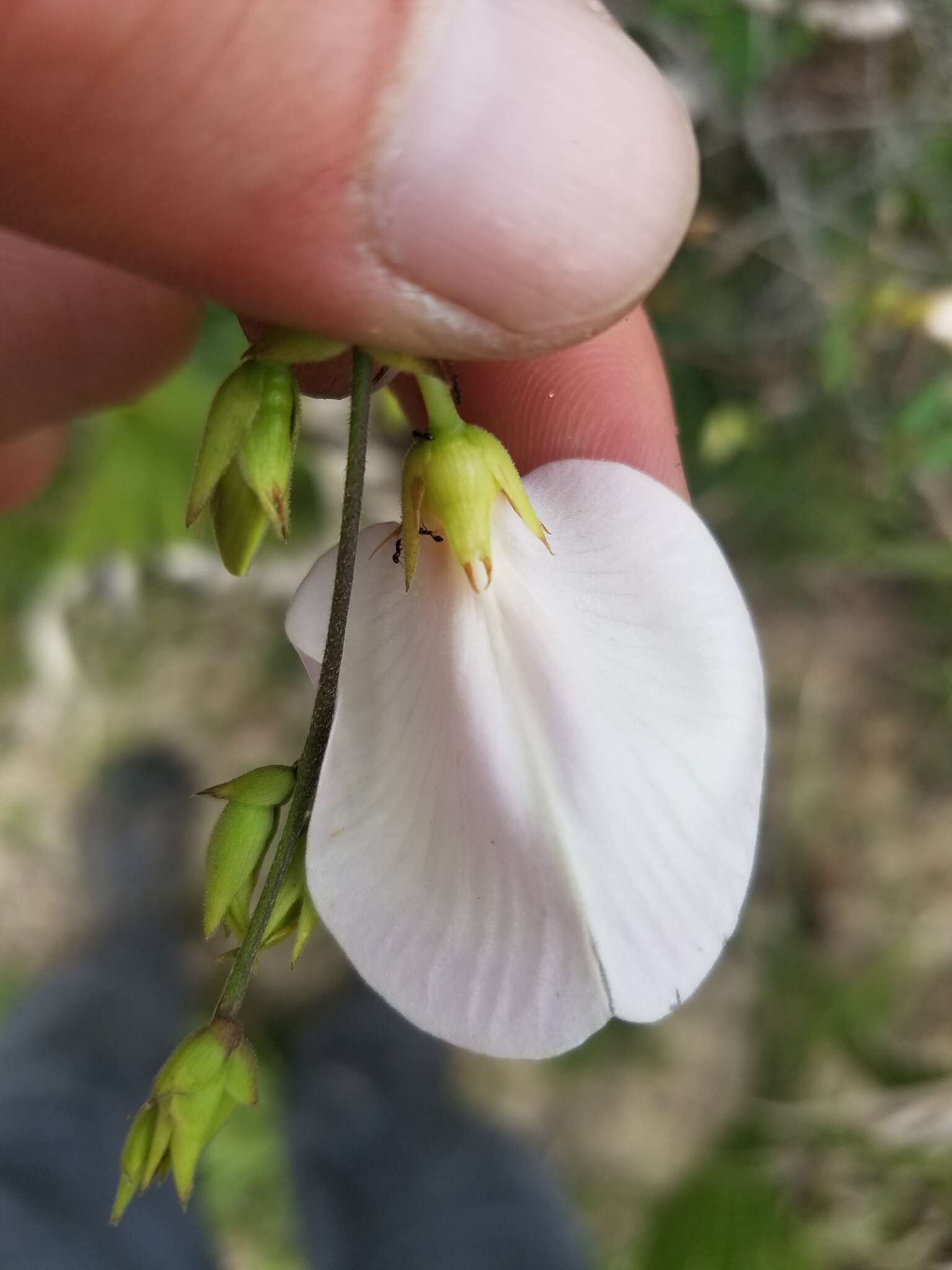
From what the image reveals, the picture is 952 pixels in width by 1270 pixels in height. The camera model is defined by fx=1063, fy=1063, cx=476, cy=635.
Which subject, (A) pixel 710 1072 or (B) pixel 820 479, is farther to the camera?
(A) pixel 710 1072

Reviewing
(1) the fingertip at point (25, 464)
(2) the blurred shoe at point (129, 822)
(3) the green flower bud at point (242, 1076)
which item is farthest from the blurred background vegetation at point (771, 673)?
(3) the green flower bud at point (242, 1076)

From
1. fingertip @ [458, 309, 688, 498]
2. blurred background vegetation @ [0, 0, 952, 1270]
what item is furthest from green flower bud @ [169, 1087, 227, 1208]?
blurred background vegetation @ [0, 0, 952, 1270]

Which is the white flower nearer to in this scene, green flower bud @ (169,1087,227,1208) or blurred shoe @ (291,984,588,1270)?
green flower bud @ (169,1087,227,1208)

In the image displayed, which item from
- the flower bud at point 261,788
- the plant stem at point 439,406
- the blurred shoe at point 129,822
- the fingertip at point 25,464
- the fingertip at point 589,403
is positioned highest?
the plant stem at point 439,406

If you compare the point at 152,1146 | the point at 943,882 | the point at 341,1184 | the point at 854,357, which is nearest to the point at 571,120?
the point at 152,1146

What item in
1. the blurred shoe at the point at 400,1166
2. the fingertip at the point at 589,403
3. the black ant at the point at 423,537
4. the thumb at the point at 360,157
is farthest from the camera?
the blurred shoe at the point at 400,1166

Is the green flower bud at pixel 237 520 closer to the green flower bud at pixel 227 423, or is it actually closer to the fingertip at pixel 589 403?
the green flower bud at pixel 227 423

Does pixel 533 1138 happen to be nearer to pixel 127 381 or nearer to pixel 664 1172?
pixel 664 1172
